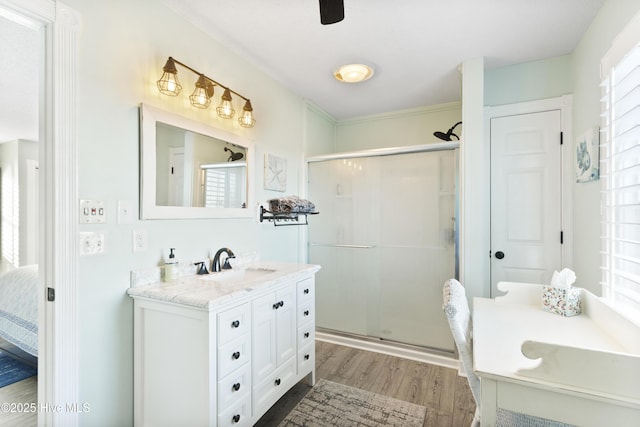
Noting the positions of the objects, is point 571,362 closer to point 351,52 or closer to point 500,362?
point 500,362

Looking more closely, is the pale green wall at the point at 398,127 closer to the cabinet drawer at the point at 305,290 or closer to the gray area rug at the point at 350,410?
the cabinet drawer at the point at 305,290

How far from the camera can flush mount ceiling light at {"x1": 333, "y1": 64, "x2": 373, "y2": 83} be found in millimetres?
2377

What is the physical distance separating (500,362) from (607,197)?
1.12 metres

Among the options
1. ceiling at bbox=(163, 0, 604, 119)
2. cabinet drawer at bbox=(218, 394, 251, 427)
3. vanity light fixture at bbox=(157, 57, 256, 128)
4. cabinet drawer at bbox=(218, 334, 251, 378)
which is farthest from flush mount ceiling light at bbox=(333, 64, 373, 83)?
cabinet drawer at bbox=(218, 394, 251, 427)

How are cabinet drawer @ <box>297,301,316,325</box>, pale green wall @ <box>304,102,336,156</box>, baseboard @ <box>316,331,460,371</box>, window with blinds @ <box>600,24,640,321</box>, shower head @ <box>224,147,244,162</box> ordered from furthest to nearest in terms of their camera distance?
pale green wall @ <box>304,102,336,156</box>, baseboard @ <box>316,331,460,371</box>, shower head @ <box>224,147,244,162</box>, cabinet drawer @ <box>297,301,316,325</box>, window with blinds @ <box>600,24,640,321</box>

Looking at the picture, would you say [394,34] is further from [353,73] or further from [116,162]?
[116,162]

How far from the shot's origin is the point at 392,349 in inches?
107

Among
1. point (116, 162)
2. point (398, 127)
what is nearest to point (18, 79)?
point (116, 162)

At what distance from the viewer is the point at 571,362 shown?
901 mm

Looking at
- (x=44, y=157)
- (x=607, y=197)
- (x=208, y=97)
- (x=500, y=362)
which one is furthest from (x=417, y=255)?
(x=44, y=157)

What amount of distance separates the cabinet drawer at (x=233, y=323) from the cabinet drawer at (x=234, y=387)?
18 cm

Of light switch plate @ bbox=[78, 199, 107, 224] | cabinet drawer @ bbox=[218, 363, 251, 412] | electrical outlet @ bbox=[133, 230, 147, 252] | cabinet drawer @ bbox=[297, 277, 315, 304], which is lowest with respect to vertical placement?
cabinet drawer @ bbox=[218, 363, 251, 412]

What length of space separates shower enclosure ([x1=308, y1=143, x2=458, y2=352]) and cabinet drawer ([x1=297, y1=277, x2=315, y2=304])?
40.9 inches

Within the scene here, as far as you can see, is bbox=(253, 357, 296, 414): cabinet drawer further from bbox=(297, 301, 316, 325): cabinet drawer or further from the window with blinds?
the window with blinds
